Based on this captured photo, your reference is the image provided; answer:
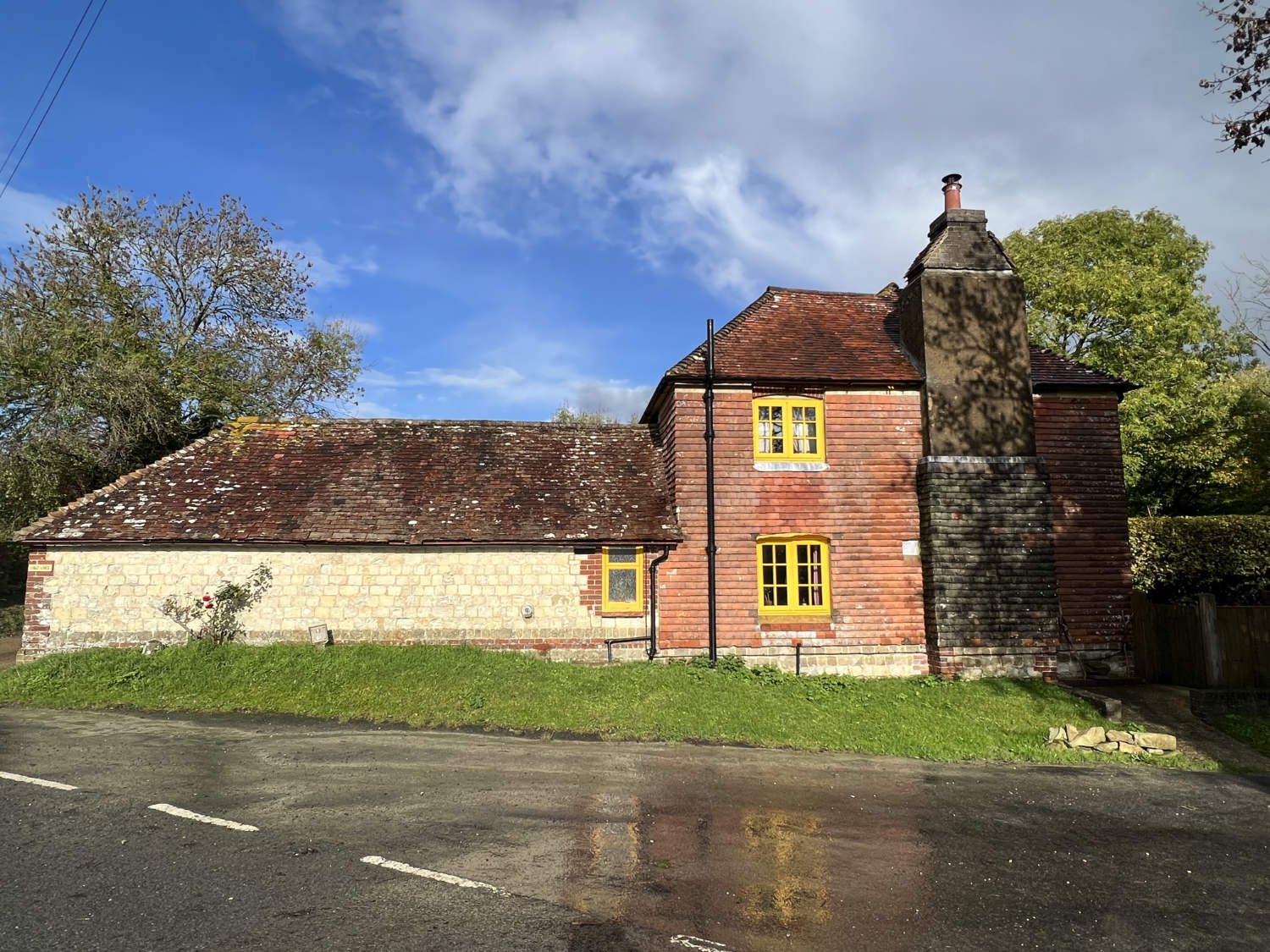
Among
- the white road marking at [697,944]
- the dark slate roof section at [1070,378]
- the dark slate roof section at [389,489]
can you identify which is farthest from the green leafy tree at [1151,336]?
the white road marking at [697,944]

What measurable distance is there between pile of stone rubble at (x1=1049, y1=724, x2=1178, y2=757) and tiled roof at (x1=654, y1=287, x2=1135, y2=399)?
25.0 feet

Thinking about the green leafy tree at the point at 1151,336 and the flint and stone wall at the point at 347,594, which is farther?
the green leafy tree at the point at 1151,336

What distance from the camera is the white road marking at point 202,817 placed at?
6.80 m

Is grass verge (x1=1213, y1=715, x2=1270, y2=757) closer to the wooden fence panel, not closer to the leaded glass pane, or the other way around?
the wooden fence panel

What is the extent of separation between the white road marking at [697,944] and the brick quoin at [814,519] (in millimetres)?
10548

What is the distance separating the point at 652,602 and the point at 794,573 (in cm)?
301

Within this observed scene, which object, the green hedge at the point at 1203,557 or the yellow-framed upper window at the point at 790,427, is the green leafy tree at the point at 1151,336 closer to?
the green hedge at the point at 1203,557

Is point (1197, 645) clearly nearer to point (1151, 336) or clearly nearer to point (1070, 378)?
point (1070, 378)

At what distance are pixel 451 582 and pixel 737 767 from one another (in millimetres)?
7662

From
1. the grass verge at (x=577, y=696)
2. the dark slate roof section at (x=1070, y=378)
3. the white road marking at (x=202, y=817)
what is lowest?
the white road marking at (x=202, y=817)

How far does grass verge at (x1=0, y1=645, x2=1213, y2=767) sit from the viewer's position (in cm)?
1141

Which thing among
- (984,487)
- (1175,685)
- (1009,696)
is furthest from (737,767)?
(1175,685)

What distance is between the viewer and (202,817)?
7.07 meters

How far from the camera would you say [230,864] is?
590 cm
